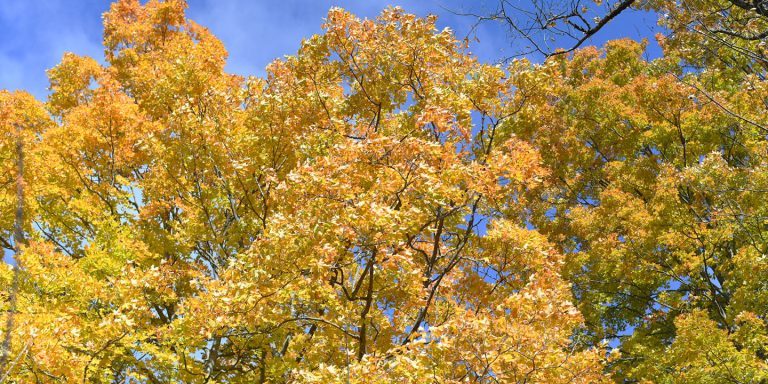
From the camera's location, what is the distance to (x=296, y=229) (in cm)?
681

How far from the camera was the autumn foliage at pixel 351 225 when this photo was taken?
6.59m

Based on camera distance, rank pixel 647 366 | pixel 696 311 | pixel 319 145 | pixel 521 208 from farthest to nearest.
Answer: pixel 521 208, pixel 647 366, pixel 696 311, pixel 319 145

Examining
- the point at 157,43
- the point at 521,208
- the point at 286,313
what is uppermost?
the point at 157,43

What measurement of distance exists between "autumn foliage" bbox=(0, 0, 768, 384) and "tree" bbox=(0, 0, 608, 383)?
0.04 m

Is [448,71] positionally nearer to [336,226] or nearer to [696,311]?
[336,226]

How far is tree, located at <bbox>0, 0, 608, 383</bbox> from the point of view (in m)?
6.46

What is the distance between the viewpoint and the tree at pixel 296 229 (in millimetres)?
6465

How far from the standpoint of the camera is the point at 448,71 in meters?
8.88

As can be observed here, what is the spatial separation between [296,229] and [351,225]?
75cm

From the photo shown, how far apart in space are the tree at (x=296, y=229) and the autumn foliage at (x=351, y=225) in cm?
4

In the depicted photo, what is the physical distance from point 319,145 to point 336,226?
270cm

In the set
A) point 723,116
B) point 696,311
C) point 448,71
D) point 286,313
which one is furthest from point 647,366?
point 286,313

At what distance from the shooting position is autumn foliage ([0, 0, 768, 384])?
6590 mm

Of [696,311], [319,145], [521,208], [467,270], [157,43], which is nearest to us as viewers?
[319,145]
